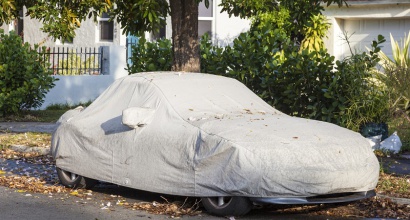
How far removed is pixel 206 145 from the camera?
30.4ft

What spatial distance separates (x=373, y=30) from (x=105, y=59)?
736 cm

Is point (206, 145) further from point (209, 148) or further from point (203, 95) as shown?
point (203, 95)

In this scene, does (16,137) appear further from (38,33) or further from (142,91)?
(38,33)

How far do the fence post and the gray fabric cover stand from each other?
12932 mm

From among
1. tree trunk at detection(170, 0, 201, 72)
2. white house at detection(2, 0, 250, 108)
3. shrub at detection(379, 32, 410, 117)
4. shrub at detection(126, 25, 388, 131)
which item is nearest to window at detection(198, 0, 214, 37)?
white house at detection(2, 0, 250, 108)

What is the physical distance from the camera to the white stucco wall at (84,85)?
23906 mm

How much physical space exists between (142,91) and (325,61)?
5.53 metres

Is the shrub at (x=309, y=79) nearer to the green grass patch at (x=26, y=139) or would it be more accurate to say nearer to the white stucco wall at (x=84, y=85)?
the green grass patch at (x=26, y=139)

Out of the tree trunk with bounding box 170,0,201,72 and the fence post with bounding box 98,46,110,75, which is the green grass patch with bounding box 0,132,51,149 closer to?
the tree trunk with bounding box 170,0,201,72

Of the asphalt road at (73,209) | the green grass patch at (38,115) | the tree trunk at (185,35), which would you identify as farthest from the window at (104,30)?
the asphalt road at (73,209)

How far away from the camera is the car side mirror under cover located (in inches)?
389

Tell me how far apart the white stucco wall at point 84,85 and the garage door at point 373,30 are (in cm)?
626

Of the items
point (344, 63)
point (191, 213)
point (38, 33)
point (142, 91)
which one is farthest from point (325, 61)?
point (38, 33)

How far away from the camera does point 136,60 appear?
58.7ft
